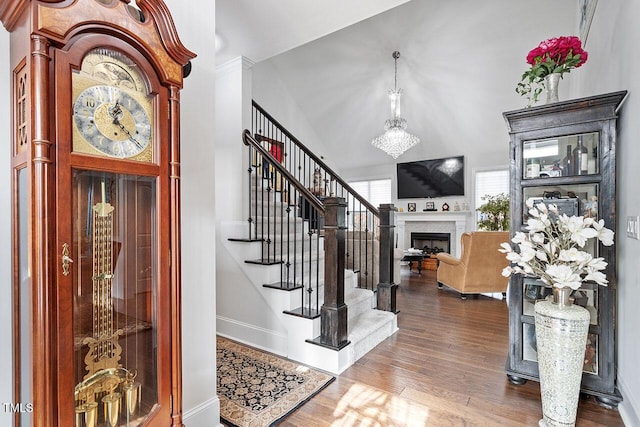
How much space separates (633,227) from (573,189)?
0.49 m

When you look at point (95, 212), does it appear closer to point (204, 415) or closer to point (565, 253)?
point (204, 415)

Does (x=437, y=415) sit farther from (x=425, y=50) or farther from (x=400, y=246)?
(x=400, y=246)

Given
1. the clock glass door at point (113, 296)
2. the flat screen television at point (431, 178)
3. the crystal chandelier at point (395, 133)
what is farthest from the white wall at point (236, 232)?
the flat screen television at point (431, 178)

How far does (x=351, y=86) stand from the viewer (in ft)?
22.4

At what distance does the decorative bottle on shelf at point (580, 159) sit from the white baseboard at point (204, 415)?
8.66 feet

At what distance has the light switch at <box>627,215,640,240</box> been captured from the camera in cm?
177

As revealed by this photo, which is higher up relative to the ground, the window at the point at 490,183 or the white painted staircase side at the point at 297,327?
the window at the point at 490,183

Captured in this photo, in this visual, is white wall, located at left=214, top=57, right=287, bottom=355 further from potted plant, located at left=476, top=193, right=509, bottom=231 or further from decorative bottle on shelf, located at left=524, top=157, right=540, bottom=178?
potted plant, located at left=476, top=193, right=509, bottom=231

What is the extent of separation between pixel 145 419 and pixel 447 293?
4.58 metres

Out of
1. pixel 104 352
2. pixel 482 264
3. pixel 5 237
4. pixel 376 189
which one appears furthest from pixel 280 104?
pixel 104 352

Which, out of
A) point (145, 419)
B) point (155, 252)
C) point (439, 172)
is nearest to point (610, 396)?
point (145, 419)

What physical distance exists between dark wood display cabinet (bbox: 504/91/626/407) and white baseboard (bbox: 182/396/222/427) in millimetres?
1972

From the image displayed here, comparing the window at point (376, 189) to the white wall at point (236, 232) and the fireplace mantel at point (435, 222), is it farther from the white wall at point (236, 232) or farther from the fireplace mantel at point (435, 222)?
the white wall at point (236, 232)

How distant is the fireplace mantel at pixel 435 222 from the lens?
724 centimetres
